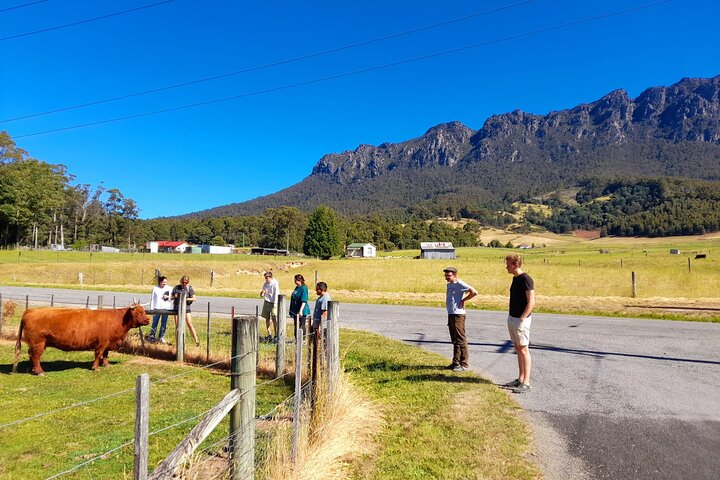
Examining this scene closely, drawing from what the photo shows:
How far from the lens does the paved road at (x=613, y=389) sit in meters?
5.04

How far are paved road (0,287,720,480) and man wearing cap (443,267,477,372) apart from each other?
439 millimetres

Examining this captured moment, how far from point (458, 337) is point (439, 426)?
9.36 feet

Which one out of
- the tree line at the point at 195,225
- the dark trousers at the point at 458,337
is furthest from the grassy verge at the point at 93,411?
the tree line at the point at 195,225

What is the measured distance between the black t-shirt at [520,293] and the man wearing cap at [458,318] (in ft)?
3.73

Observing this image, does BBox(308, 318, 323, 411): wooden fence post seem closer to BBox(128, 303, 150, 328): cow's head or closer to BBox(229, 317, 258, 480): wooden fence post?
BBox(229, 317, 258, 480): wooden fence post

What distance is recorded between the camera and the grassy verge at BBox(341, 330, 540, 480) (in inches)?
191

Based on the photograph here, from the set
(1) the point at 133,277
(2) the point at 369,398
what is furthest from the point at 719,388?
(1) the point at 133,277

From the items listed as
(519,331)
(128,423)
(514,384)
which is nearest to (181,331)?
(128,423)

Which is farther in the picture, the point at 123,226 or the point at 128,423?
the point at 123,226

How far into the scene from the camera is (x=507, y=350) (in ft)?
35.1

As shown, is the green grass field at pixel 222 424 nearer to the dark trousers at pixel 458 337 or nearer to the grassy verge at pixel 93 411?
the grassy verge at pixel 93 411

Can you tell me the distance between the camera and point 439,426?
19.6 feet

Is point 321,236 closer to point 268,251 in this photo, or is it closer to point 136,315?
point 268,251

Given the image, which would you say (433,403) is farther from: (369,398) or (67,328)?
(67,328)
